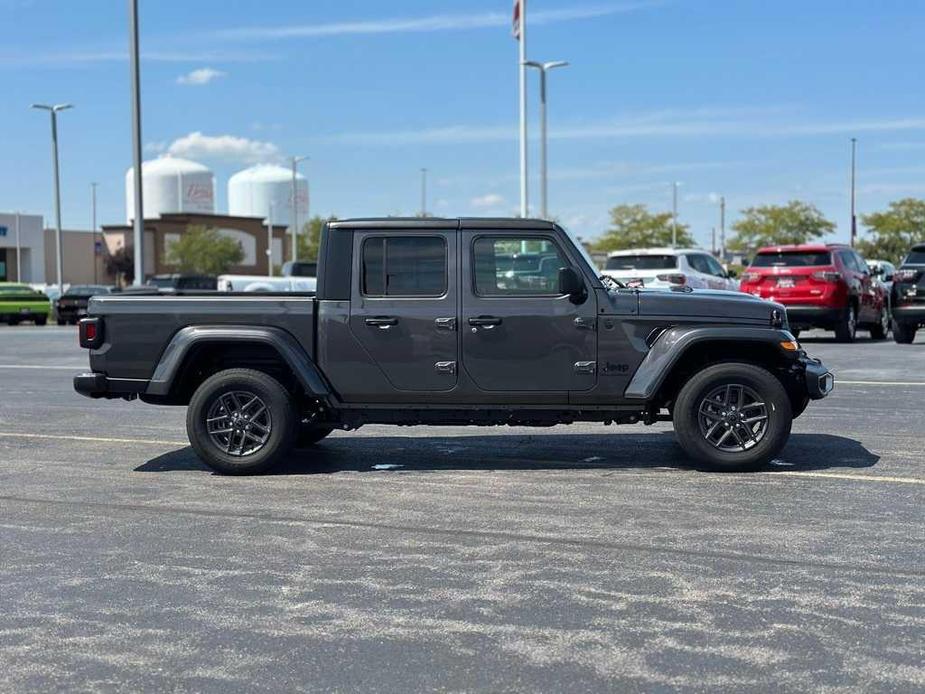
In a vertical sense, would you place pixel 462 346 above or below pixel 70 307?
above

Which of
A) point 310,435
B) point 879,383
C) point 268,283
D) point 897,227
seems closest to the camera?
point 310,435

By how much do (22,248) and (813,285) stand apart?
7946 cm

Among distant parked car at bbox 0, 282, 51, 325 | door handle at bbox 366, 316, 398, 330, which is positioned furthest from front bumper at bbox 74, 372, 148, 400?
distant parked car at bbox 0, 282, 51, 325

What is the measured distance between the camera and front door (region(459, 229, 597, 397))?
873cm

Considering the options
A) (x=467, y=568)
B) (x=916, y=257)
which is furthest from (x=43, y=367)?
(x=916, y=257)

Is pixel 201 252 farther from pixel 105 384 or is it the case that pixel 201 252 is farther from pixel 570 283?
pixel 570 283

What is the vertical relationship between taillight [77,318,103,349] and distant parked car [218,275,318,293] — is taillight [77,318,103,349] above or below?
below

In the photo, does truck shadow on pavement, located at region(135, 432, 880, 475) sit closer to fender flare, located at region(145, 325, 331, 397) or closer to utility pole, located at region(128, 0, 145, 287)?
fender flare, located at region(145, 325, 331, 397)

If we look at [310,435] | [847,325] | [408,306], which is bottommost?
[310,435]

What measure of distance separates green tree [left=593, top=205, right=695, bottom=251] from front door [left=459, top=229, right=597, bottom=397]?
89401mm

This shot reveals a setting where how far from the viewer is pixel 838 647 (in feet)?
15.6

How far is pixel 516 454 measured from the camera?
977 centimetres

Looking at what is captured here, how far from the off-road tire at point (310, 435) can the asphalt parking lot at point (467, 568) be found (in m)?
0.16

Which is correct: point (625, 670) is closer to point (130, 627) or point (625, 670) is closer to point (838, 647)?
point (838, 647)
